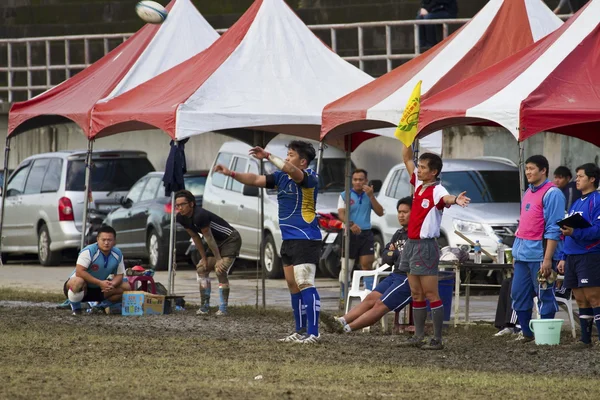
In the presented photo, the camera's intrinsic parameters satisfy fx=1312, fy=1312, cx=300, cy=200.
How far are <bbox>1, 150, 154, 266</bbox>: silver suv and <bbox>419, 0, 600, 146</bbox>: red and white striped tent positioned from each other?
9873 millimetres

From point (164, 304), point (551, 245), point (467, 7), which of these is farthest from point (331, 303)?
point (467, 7)

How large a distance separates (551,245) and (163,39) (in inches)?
300

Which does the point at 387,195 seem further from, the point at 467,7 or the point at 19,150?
the point at 19,150

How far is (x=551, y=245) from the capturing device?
37.8 feet

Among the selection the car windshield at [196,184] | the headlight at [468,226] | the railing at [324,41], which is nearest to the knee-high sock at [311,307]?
the headlight at [468,226]

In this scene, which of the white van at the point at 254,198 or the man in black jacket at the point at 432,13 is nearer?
the white van at the point at 254,198

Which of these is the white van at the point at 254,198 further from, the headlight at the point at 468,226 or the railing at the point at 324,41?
the railing at the point at 324,41

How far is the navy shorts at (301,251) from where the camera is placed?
1149 cm

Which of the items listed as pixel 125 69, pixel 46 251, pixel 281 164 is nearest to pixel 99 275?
pixel 125 69

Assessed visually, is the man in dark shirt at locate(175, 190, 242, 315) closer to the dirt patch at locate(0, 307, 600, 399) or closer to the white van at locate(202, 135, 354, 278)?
the dirt patch at locate(0, 307, 600, 399)

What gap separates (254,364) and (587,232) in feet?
10.9

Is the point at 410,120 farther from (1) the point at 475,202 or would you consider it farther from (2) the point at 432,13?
(2) the point at 432,13

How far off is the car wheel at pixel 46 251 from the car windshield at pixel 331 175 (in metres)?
5.16

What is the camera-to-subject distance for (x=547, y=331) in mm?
11711
